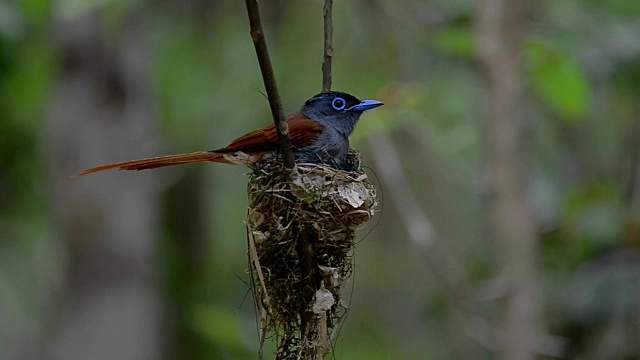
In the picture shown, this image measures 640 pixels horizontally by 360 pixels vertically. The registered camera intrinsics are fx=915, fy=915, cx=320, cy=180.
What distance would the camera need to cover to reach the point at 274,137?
4.01 meters

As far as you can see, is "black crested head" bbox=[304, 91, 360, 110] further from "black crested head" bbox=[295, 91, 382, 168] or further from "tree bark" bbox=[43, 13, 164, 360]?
"tree bark" bbox=[43, 13, 164, 360]

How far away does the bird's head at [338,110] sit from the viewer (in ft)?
14.4

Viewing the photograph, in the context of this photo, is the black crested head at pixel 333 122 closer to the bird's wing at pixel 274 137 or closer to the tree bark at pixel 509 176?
the bird's wing at pixel 274 137

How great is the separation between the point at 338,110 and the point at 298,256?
1.15m

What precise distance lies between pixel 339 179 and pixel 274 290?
0.61 meters

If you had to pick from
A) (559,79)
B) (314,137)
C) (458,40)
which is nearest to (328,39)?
(314,137)

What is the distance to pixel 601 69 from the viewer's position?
24.0ft

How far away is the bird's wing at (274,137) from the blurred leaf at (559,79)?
6.72 ft

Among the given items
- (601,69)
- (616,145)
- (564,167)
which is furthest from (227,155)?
(616,145)

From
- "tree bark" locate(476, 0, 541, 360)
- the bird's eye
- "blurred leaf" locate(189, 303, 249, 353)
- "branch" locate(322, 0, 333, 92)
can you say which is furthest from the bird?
"blurred leaf" locate(189, 303, 249, 353)

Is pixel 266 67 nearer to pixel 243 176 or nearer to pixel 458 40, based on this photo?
pixel 458 40

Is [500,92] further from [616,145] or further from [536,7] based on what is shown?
[616,145]

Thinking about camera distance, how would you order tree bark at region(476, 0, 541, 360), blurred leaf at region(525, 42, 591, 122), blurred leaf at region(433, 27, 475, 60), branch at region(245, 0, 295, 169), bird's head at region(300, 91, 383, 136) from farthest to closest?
blurred leaf at region(433, 27, 475, 60) → tree bark at region(476, 0, 541, 360) → blurred leaf at region(525, 42, 591, 122) → bird's head at region(300, 91, 383, 136) → branch at region(245, 0, 295, 169)

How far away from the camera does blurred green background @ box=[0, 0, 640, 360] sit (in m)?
6.32
